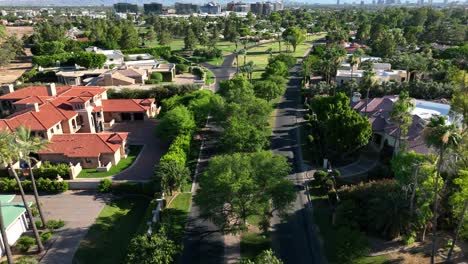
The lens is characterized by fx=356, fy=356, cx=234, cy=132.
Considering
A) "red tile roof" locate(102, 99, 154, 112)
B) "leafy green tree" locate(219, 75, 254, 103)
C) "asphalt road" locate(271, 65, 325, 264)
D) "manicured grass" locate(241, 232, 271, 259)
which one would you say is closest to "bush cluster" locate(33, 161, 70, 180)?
"red tile roof" locate(102, 99, 154, 112)

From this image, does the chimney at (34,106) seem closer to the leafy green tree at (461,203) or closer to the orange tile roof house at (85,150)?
the orange tile roof house at (85,150)

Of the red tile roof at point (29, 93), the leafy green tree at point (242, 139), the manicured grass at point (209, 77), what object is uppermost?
the red tile roof at point (29, 93)

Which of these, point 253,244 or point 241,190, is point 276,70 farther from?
point 253,244

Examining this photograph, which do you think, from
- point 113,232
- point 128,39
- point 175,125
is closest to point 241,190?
point 113,232

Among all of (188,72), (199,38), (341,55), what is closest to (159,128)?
(341,55)

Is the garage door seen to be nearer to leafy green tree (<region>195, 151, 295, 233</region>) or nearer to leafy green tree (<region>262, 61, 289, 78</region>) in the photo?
leafy green tree (<region>262, 61, 289, 78</region>)

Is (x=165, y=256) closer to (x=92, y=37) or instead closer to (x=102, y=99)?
(x=102, y=99)

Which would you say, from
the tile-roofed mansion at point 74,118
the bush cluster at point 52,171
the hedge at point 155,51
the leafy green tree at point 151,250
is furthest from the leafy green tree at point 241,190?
the hedge at point 155,51
